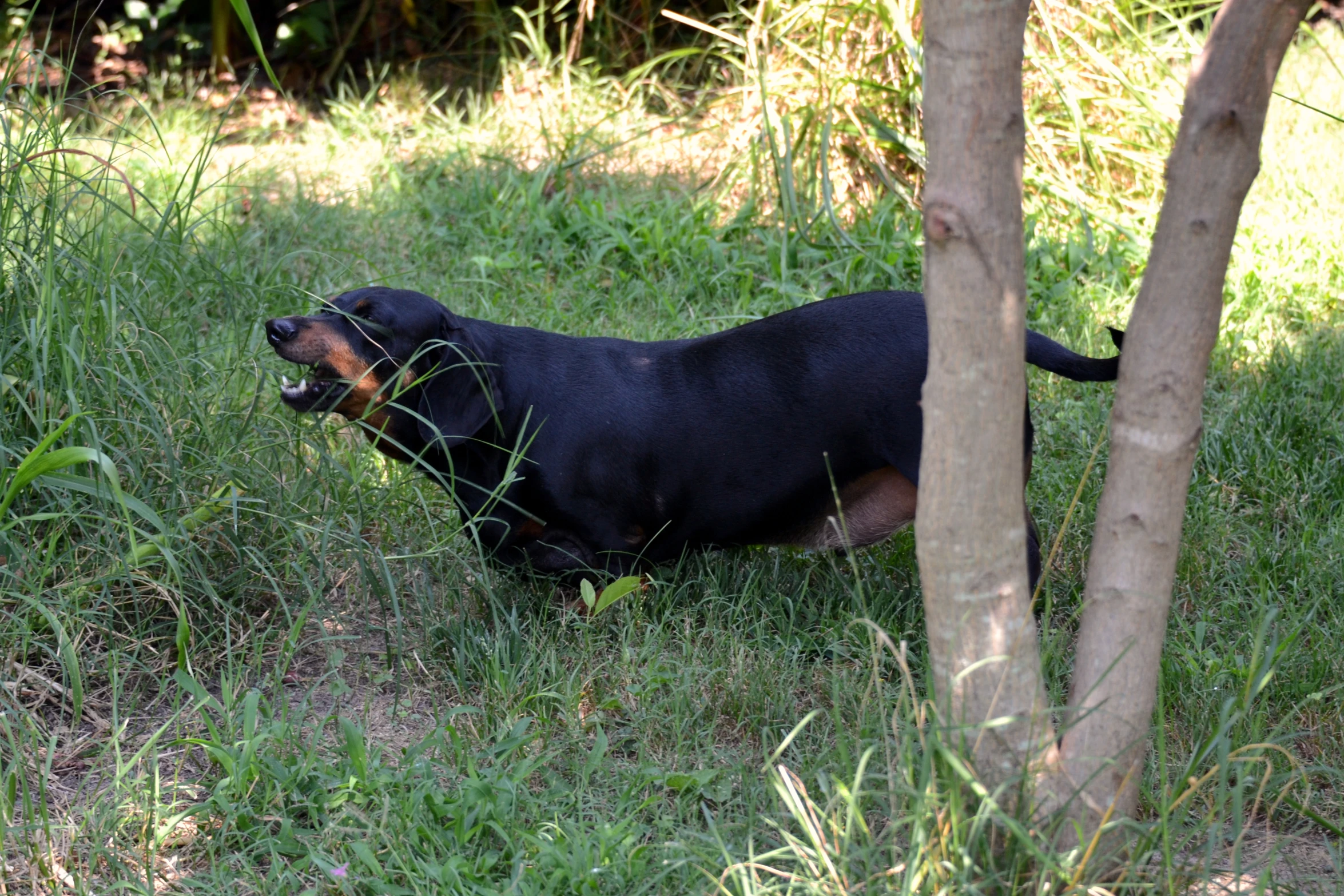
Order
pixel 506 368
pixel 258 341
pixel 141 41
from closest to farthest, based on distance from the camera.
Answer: pixel 506 368 → pixel 258 341 → pixel 141 41

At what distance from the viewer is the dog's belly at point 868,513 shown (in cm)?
298

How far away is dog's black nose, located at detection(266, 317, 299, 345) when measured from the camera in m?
2.79

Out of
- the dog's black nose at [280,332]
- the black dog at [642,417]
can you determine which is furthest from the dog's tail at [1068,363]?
the dog's black nose at [280,332]

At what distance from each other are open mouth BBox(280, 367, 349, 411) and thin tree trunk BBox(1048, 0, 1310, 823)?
174 cm

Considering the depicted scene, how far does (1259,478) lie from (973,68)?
2286mm

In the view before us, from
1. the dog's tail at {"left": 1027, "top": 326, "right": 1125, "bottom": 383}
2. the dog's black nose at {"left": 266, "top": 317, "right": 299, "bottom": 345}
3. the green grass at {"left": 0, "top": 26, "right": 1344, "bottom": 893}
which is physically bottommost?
the green grass at {"left": 0, "top": 26, "right": 1344, "bottom": 893}

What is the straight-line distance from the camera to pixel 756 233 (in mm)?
5000

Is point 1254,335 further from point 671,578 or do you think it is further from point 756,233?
point 671,578

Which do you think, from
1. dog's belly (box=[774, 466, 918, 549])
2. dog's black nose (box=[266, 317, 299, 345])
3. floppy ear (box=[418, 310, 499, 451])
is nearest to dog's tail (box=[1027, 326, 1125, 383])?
dog's belly (box=[774, 466, 918, 549])

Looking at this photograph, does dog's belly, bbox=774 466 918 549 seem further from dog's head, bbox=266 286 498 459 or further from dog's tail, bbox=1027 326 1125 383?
dog's head, bbox=266 286 498 459

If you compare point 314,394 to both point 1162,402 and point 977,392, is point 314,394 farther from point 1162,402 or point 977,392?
point 1162,402

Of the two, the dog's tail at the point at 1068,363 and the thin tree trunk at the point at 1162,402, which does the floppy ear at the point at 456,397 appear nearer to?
the dog's tail at the point at 1068,363

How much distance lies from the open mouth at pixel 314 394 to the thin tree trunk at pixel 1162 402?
1.74 metres

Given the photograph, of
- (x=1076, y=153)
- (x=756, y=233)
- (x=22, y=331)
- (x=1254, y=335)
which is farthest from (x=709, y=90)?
(x=22, y=331)
